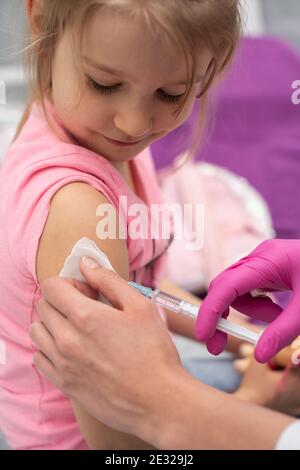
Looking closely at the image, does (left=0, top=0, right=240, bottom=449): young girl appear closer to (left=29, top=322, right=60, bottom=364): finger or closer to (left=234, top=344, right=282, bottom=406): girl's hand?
(left=29, top=322, right=60, bottom=364): finger

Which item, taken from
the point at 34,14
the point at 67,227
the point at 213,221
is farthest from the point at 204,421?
the point at 213,221

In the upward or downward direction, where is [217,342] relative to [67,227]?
downward

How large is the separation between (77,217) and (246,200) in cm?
77

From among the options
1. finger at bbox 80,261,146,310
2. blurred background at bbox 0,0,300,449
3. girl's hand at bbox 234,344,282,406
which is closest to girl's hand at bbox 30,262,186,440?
finger at bbox 80,261,146,310

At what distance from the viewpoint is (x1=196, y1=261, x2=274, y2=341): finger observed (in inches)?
28.9

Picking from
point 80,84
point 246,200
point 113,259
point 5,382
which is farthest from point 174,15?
Result: point 246,200

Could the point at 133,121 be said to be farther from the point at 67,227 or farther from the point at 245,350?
Result: the point at 245,350

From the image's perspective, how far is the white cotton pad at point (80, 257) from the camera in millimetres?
716

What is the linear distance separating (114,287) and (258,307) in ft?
0.60

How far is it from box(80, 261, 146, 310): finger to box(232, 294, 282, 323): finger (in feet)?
0.47

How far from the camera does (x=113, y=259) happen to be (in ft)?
2.49

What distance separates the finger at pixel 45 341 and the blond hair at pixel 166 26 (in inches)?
10.1

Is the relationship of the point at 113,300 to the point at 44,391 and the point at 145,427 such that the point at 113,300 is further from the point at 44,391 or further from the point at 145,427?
the point at 44,391

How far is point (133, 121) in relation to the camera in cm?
74
